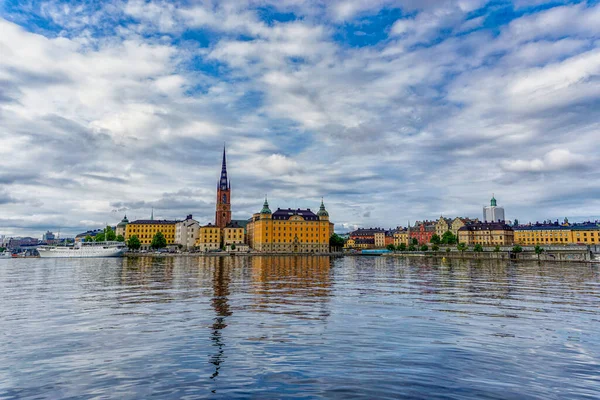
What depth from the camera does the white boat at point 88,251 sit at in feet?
493

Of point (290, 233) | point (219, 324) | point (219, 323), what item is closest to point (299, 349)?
point (219, 324)

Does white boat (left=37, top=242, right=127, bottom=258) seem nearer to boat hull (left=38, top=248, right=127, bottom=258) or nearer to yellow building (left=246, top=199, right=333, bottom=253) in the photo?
boat hull (left=38, top=248, right=127, bottom=258)

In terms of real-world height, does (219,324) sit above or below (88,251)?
below

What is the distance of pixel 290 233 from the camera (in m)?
194

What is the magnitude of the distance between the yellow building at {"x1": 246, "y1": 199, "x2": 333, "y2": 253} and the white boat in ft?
196

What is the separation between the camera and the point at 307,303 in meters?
27.7

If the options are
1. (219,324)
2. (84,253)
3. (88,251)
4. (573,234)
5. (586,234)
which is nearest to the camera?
(219,324)

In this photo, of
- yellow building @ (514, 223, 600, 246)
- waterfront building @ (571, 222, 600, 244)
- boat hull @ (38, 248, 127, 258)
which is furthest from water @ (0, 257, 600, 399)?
yellow building @ (514, 223, 600, 246)

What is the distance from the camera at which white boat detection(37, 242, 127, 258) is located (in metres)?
150

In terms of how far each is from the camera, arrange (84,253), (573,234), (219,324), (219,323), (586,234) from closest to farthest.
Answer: (219,324)
(219,323)
(84,253)
(586,234)
(573,234)

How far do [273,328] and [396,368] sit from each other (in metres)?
7.37

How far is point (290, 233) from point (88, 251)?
83.0m

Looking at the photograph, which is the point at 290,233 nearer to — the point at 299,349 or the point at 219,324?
the point at 219,324

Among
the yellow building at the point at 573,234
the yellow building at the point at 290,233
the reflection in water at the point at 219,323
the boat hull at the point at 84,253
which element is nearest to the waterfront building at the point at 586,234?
the yellow building at the point at 573,234
